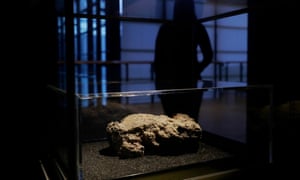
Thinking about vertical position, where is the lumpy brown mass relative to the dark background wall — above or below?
below

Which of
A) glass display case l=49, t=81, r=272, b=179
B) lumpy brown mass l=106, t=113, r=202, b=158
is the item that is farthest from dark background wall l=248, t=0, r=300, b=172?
lumpy brown mass l=106, t=113, r=202, b=158

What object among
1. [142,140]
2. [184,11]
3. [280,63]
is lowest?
[142,140]

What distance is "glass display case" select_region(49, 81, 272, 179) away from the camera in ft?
4.06

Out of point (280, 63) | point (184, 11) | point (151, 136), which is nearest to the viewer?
point (151, 136)

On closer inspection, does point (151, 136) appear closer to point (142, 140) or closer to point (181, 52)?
point (142, 140)

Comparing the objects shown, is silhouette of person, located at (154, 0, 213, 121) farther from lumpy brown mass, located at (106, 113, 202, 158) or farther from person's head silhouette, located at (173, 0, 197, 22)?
lumpy brown mass, located at (106, 113, 202, 158)

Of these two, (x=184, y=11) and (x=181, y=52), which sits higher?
(x=184, y=11)

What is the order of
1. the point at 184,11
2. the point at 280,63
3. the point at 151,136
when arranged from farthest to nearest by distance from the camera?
the point at 184,11 → the point at 280,63 → the point at 151,136

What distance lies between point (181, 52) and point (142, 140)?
769mm

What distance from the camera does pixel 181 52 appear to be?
80.4 inches

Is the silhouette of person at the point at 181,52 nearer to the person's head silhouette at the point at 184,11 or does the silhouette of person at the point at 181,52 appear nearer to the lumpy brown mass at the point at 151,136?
the person's head silhouette at the point at 184,11

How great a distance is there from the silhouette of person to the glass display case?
0.29 ft

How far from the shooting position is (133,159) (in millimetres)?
1438

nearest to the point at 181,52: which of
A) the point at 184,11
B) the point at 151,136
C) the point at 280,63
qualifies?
the point at 184,11
